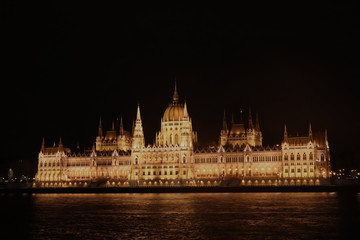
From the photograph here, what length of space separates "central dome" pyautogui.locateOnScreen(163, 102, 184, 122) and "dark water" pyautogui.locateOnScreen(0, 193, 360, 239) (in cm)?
7518

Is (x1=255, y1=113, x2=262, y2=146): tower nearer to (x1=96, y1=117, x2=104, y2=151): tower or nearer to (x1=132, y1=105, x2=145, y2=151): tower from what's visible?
(x1=132, y1=105, x2=145, y2=151): tower

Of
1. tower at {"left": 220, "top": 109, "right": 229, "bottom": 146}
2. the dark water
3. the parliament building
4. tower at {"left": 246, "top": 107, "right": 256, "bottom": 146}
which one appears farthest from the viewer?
tower at {"left": 220, "top": 109, "right": 229, "bottom": 146}

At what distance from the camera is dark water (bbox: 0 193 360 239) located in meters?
53.1

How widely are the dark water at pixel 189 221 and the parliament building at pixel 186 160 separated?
53.5 metres

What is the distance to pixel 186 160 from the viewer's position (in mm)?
147500

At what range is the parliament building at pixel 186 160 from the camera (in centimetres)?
13762

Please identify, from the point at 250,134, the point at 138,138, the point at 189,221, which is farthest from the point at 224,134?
the point at 189,221

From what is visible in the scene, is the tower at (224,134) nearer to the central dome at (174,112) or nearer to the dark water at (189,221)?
the central dome at (174,112)

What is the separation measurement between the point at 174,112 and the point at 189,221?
98.0 meters

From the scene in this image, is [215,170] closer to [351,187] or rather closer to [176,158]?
[176,158]

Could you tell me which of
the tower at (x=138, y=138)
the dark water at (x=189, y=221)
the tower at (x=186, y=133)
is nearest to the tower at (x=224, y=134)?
the tower at (x=186, y=133)

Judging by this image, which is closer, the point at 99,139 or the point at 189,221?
the point at 189,221

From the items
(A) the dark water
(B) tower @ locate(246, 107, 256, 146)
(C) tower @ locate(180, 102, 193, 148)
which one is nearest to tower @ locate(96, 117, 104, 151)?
(C) tower @ locate(180, 102, 193, 148)

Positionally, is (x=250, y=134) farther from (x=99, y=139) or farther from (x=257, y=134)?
(x=99, y=139)
